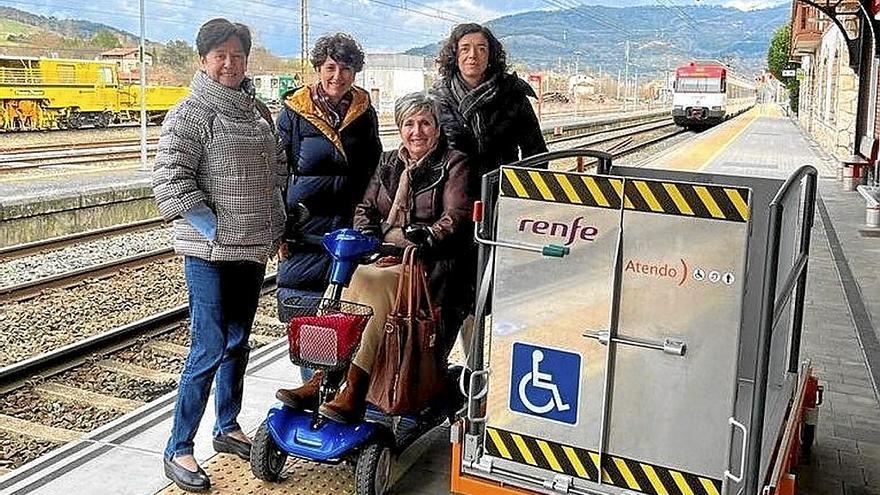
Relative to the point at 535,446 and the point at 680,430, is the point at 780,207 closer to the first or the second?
the point at 680,430

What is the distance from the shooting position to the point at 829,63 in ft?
86.9

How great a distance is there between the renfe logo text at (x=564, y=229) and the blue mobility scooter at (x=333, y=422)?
79 centimetres

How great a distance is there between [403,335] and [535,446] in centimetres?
73

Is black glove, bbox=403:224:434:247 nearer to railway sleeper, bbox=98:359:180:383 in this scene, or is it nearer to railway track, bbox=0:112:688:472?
railway track, bbox=0:112:688:472

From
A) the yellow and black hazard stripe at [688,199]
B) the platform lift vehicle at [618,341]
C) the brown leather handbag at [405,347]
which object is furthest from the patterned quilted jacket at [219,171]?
the yellow and black hazard stripe at [688,199]

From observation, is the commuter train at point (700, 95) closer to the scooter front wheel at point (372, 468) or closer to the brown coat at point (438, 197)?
the brown coat at point (438, 197)

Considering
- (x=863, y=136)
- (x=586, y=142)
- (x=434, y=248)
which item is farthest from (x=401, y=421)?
(x=586, y=142)

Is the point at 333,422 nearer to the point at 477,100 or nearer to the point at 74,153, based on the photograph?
the point at 477,100

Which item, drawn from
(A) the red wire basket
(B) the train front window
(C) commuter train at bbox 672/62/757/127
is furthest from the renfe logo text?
(B) the train front window

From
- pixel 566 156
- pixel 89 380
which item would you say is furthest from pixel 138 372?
pixel 566 156

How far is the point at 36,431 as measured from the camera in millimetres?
4660

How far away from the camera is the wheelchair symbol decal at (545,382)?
3074 mm

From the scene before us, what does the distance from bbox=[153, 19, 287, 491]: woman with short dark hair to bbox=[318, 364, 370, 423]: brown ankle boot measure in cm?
51

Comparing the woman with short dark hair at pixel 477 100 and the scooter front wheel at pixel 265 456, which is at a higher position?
the woman with short dark hair at pixel 477 100
